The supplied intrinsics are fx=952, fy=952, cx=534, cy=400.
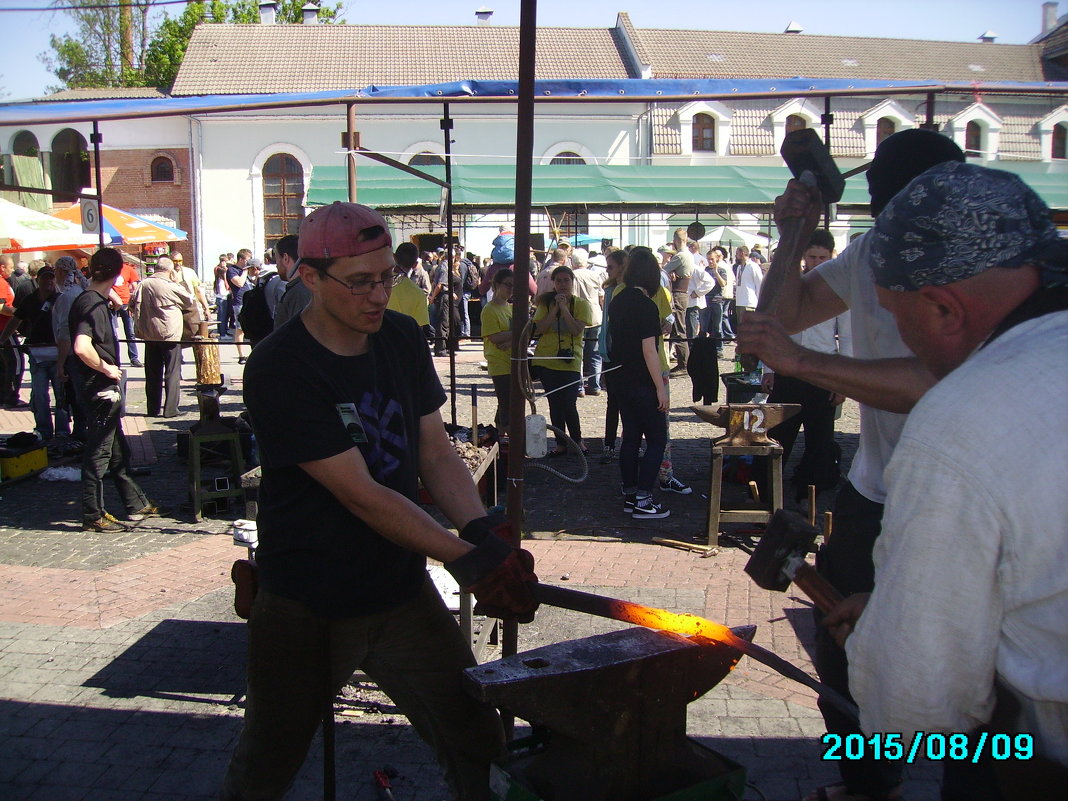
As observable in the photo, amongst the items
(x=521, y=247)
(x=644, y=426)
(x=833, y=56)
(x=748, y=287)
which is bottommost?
(x=644, y=426)

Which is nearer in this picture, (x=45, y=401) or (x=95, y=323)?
(x=95, y=323)

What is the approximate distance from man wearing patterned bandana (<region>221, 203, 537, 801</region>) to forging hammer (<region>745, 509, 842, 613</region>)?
615mm

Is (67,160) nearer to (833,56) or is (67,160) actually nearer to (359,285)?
(833,56)

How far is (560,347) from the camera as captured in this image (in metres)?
8.59

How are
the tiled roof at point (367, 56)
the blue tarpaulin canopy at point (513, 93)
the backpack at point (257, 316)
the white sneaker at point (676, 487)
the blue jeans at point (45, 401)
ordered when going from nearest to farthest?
the blue tarpaulin canopy at point (513, 93) < the backpack at point (257, 316) < the white sneaker at point (676, 487) < the blue jeans at point (45, 401) < the tiled roof at point (367, 56)

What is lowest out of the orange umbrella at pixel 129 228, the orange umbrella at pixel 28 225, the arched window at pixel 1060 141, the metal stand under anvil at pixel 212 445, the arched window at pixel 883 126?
the metal stand under anvil at pixel 212 445

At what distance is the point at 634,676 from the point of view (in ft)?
7.12

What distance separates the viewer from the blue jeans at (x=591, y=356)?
11625mm

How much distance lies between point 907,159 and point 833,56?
1456 inches

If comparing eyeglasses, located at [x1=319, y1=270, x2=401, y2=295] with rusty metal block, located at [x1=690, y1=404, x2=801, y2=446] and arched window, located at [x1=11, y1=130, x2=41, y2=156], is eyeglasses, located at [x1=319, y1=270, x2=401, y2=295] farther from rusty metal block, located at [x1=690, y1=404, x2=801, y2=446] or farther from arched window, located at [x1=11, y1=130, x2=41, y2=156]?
arched window, located at [x1=11, y1=130, x2=41, y2=156]

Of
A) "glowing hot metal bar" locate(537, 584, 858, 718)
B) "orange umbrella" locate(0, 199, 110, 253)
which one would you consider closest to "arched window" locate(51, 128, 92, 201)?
"orange umbrella" locate(0, 199, 110, 253)

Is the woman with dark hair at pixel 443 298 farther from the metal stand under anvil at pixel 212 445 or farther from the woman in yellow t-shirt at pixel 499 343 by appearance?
the metal stand under anvil at pixel 212 445

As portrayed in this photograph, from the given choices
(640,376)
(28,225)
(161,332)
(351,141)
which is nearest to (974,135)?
(161,332)

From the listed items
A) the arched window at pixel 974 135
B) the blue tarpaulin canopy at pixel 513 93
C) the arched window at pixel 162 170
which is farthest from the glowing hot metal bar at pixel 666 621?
the arched window at pixel 162 170
